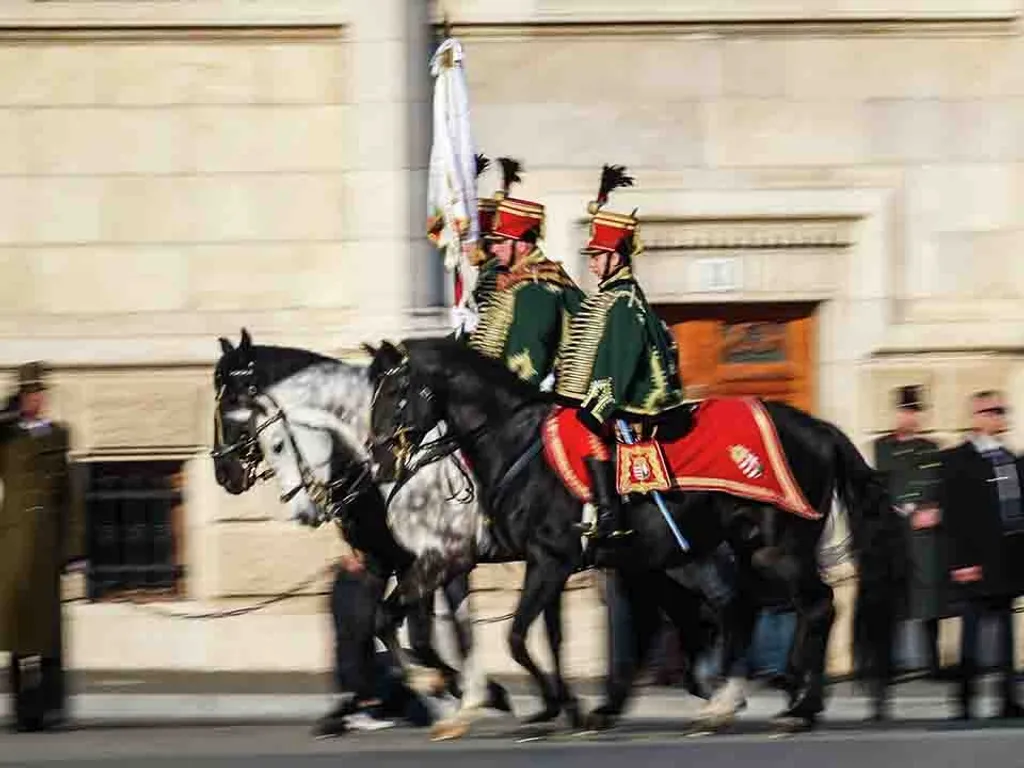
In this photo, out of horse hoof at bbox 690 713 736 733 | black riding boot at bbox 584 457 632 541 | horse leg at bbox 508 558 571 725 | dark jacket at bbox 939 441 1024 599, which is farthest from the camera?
dark jacket at bbox 939 441 1024 599

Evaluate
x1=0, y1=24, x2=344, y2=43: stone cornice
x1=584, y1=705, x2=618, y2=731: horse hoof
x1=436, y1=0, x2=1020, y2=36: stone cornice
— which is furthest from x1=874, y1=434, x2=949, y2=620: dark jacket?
x1=0, y1=24, x2=344, y2=43: stone cornice

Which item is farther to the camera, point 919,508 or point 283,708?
point 283,708

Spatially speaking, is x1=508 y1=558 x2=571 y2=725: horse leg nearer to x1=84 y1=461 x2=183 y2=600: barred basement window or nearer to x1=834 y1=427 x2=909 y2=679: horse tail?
x1=834 y1=427 x2=909 y2=679: horse tail

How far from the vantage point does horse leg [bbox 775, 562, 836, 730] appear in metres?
11.8

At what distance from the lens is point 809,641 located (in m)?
11.8

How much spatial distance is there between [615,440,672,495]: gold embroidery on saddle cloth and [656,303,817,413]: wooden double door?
471cm

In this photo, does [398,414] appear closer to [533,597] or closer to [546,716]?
[533,597]

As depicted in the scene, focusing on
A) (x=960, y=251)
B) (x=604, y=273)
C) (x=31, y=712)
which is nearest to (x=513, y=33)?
(x=960, y=251)

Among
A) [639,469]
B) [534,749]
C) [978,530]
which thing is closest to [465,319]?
[639,469]

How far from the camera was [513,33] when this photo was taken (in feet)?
52.4

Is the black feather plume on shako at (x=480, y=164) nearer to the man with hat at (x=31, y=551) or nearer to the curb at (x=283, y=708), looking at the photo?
the man with hat at (x=31, y=551)

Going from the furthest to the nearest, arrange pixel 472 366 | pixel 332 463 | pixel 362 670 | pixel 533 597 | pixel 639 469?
pixel 362 670
pixel 332 463
pixel 472 366
pixel 639 469
pixel 533 597

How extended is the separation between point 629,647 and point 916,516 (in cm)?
202

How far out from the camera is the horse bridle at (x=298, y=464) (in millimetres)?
12008
